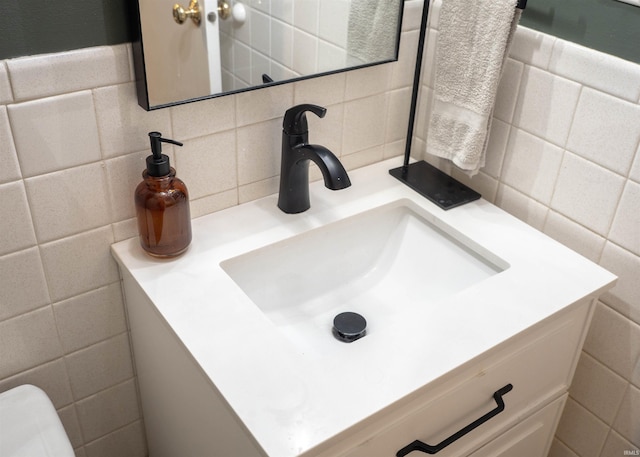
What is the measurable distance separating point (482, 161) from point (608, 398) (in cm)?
51

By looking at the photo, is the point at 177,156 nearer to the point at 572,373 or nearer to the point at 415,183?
the point at 415,183

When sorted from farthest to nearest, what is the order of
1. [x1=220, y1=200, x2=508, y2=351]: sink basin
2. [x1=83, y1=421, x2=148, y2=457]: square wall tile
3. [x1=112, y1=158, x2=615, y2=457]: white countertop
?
[x1=83, y1=421, x2=148, y2=457]: square wall tile
[x1=220, y1=200, x2=508, y2=351]: sink basin
[x1=112, y1=158, x2=615, y2=457]: white countertop

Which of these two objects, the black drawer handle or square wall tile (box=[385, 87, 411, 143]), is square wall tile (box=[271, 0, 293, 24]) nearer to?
square wall tile (box=[385, 87, 411, 143])

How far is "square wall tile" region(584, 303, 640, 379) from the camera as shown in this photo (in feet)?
3.63

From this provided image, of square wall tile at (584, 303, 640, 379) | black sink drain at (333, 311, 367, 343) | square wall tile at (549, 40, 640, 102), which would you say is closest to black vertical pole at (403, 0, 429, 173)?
square wall tile at (549, 40, 640, 102)

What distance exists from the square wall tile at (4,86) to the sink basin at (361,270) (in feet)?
1.34

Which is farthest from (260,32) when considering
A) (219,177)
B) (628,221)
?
(628,221)

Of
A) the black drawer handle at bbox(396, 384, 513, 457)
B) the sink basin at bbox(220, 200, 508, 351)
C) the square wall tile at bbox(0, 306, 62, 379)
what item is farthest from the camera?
the sink basin at bbox(220, 200, 508, 351)

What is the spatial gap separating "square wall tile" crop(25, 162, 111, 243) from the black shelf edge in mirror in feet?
1.95

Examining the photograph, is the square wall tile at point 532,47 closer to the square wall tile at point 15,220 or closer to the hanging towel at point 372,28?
the hanging towel at point 372,28

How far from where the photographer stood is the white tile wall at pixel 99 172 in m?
0.90

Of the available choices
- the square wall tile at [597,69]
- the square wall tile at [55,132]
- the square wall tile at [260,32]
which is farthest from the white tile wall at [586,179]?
the square wall tile at [55,132]

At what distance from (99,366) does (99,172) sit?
1.27 ft

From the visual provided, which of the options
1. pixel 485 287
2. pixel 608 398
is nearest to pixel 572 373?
pixel 608 398
